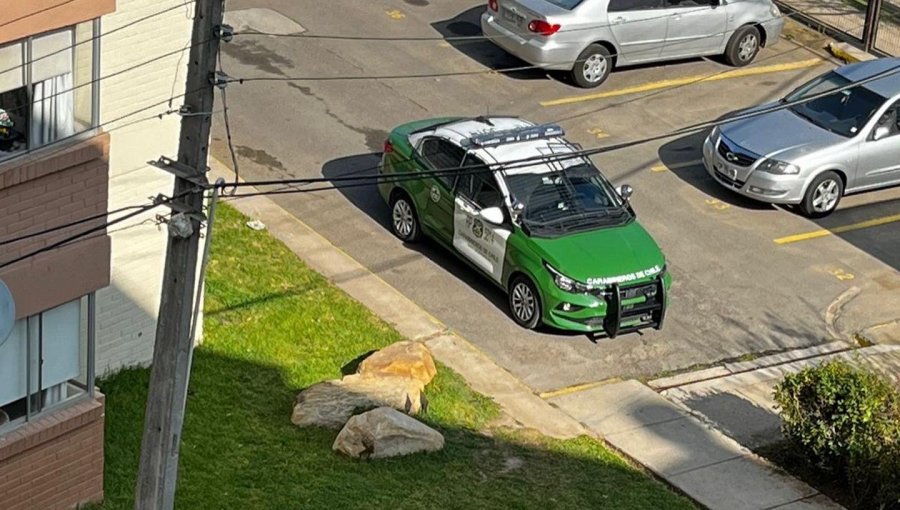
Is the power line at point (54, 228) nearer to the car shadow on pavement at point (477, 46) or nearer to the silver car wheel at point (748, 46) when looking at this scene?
the car shadow on pavement at point (477, 46)

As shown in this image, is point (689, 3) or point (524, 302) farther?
point (689, 3)

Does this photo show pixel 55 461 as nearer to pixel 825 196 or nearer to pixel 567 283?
pixel 567 283

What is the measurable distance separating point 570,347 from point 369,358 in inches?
101

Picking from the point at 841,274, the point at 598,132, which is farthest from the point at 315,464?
the point at 598,132

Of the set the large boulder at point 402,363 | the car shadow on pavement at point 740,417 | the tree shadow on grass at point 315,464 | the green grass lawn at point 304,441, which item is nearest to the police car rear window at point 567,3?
the green grass lawn at point 304,441

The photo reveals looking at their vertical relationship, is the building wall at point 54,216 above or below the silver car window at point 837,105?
above

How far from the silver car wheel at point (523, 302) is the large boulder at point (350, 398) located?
2255 mm

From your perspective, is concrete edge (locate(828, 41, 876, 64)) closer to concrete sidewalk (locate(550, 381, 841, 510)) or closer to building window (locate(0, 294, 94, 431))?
concrete sidewalk (locate(550, 381, 841, 510))

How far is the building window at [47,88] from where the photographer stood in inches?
461

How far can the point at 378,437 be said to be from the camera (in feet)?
48.1

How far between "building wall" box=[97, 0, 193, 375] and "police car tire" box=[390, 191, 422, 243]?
162 inches

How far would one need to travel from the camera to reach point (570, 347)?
17.7m

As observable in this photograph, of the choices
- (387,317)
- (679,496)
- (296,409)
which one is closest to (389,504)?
(296,409)

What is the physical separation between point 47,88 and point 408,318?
257 inches
